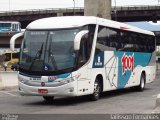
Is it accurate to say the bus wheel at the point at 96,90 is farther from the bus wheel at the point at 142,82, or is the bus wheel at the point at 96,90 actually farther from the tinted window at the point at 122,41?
the bus wheel at the point at 142,82

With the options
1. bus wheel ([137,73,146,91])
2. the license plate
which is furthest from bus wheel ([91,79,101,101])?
bus wheel ([137,73,146,91])

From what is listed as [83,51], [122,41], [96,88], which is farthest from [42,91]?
[122,41]

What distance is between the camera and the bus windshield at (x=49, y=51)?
52.6 feet

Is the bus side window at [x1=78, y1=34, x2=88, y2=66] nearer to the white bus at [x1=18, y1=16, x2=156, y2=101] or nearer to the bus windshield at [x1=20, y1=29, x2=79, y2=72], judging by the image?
the white bus at [x1=18, y1=16, x2=156, y2=101]

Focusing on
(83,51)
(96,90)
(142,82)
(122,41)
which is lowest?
(142,82)

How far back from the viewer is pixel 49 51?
53.1 feet

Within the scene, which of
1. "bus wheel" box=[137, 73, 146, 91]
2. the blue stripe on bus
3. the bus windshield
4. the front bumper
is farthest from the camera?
"bus wheel" box=[137, 73, 146, 91]

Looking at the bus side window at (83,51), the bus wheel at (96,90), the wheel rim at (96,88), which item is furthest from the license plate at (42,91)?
the wheel rim at (96,88)

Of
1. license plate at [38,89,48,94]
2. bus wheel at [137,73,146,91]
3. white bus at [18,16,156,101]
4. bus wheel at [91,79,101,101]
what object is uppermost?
white bus at [18,16,156,101]

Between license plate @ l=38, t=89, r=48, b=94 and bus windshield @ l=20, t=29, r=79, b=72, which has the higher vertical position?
bus windshield @ l=20, t=29, r=79, b=72

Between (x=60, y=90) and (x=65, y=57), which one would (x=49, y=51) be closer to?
(x=65, y=57)

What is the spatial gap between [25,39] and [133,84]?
7.71m

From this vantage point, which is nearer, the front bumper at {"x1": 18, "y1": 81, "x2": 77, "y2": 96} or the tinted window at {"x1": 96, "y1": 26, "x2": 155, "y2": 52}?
the front bumper at {"x1": 18, "y1": 81, "x2": 77, "y2": 96}

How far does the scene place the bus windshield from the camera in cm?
1605
